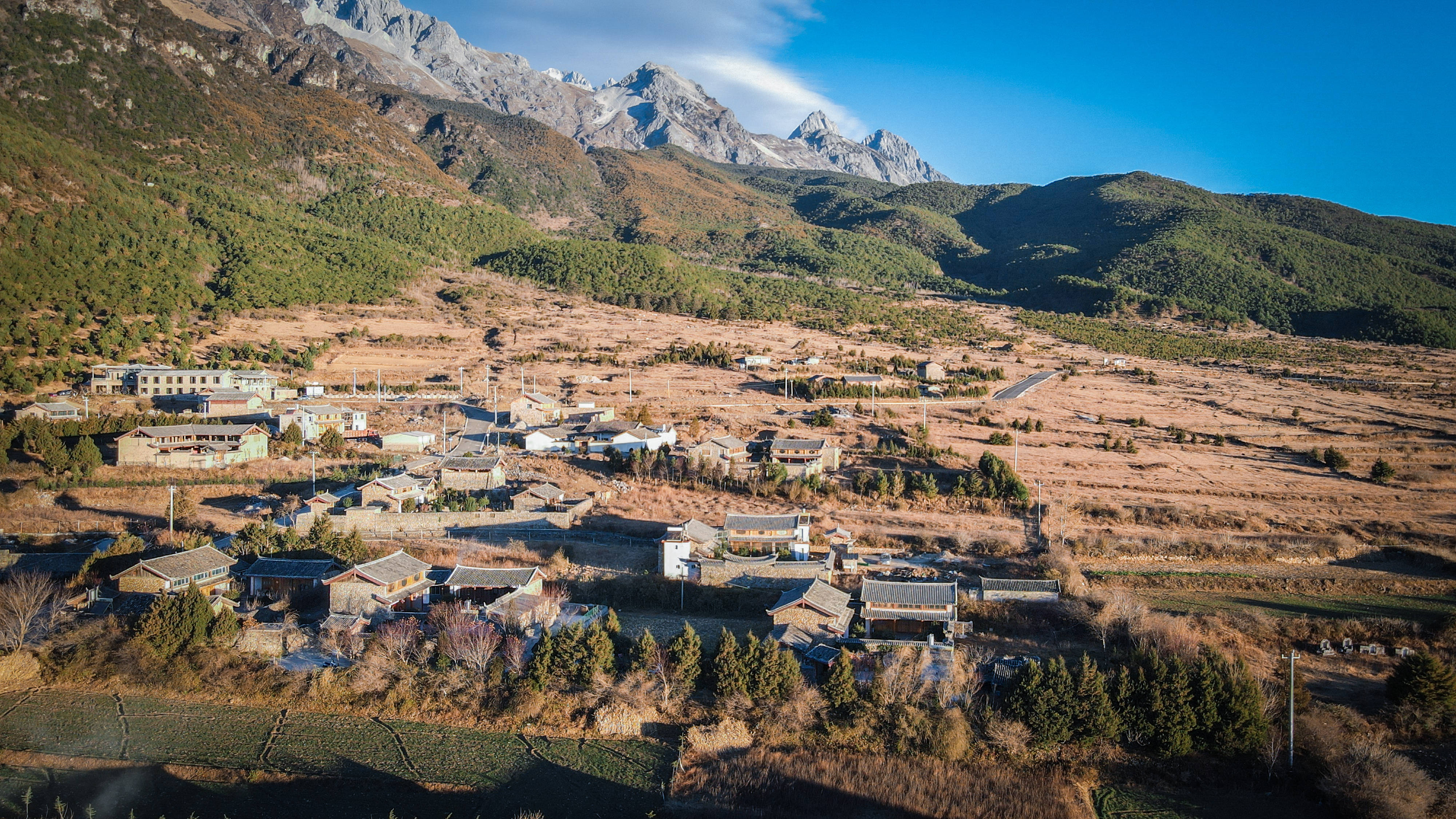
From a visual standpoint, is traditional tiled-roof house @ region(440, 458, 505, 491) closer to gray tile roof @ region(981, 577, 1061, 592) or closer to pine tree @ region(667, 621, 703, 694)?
pine tree @ region(667, 621, 703, 694)

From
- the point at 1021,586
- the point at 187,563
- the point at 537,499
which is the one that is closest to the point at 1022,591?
the point at 1021,586

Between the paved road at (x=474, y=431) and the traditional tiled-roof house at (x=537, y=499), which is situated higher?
the paved road at (x=474, y=431)

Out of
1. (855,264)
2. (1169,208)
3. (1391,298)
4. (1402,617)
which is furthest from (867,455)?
(1169,208)

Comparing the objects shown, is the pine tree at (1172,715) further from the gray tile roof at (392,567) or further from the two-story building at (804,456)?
the gray tile roof at (392,567)

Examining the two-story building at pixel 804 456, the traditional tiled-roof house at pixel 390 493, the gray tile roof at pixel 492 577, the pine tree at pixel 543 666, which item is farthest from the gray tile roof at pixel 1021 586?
the traditional tiled-roof house at pixel 390 493

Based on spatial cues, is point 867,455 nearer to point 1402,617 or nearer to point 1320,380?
point 1402,617

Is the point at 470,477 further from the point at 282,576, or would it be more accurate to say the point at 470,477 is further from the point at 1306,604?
the point at 1306,604

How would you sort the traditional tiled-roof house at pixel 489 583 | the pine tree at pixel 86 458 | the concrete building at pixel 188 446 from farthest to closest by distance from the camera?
the concrete building at pixel 188 446 < the pine tree at pixel 86 458 < the traditional tiled-roof house at pixel 489 583
